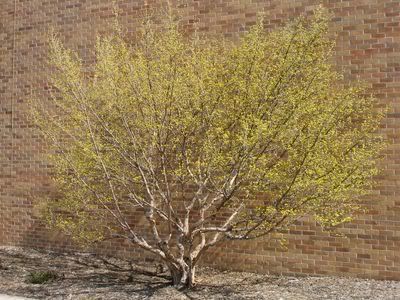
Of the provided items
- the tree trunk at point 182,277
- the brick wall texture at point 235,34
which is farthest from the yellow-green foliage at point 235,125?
the tree trunk at point 182,277

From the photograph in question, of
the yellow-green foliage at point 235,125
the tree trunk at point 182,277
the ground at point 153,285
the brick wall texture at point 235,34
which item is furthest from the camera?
the brick wall texture at point 235,34

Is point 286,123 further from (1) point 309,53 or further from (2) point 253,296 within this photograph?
(2) point 253,296

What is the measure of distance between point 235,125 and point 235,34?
227 centimetres

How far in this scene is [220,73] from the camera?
281 inches

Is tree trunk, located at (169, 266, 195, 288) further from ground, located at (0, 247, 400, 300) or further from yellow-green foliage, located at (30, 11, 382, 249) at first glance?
yellow-green foliage, located at (30, 11, 382, 249)

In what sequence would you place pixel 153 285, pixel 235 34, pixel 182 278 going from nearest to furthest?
1. pixel 182 278
2. pixel 153 285
3. pixel 235 34

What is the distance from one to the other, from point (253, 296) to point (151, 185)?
2.08 metres

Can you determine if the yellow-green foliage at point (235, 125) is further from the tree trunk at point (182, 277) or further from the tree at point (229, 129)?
the tree trunk at point (182, 277)

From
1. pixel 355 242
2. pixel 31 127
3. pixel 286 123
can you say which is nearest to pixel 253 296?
pixel 355 242

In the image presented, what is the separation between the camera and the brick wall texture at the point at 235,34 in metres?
7.41

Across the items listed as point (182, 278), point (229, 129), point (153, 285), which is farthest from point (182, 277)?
point (229, 129)

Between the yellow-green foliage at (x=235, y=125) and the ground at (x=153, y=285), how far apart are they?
2.82 ft

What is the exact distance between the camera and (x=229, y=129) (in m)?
6.95

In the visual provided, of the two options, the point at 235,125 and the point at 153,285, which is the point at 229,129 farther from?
the point at 153,285
